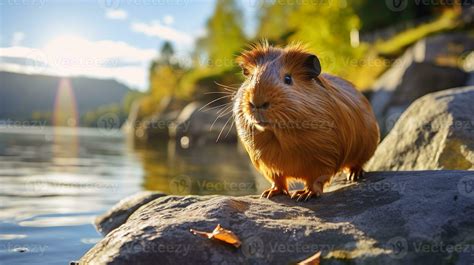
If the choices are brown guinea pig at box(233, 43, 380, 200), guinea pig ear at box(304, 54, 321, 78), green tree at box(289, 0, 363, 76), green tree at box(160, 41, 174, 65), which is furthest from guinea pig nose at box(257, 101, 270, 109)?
green tree at box(160, 41, 174, 65)

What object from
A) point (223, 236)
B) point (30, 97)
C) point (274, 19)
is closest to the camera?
point (223, 236)

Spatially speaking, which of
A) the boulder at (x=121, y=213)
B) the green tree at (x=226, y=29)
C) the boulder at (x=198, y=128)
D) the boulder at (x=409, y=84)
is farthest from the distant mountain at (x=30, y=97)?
the boulder at (x=121, y=213)

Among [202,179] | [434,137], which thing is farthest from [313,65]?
[202,179]

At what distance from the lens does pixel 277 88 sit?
184 inches

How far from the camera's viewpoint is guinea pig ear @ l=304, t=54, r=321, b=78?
5105 mm

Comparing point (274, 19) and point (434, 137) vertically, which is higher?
point (274, 19)

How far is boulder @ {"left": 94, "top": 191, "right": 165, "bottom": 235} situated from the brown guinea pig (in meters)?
2.62

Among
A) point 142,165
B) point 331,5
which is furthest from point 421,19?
point 142,165

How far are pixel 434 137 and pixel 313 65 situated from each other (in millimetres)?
3022

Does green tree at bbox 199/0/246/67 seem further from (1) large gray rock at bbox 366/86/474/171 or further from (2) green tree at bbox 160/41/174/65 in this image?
(2) green tree at bbox 160/41/174/65

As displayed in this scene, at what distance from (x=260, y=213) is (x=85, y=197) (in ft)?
21.5

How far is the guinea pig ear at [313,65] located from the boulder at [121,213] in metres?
3.67

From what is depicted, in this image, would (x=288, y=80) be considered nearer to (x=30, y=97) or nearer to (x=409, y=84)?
(x=409, y=84)

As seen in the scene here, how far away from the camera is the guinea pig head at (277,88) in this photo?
15.2ft
